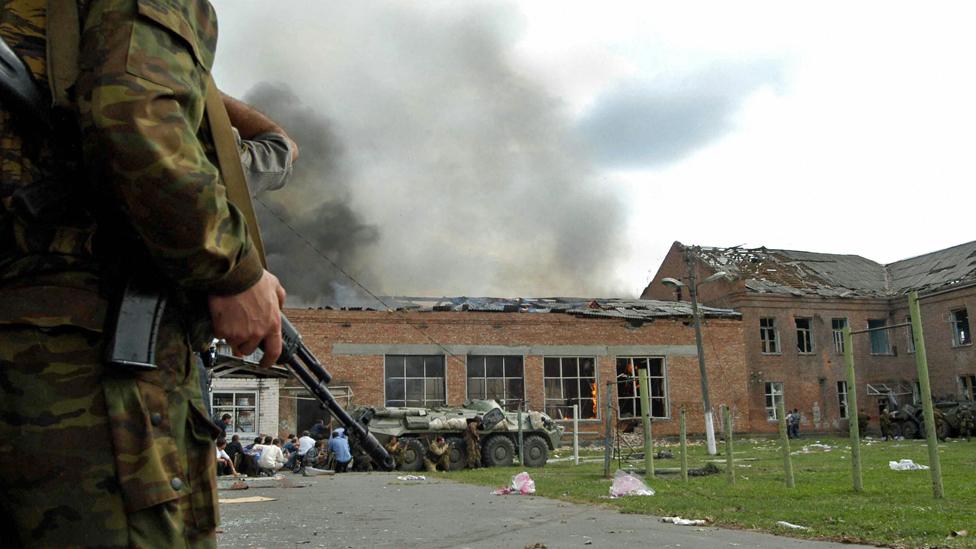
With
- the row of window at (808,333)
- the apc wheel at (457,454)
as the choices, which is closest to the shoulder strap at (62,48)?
the apc wheel at (457,454)

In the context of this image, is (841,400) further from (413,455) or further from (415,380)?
(413,455)

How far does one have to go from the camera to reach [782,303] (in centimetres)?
3900

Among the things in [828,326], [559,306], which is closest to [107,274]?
[559,306]

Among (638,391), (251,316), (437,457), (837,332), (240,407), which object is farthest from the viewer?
(837,332)

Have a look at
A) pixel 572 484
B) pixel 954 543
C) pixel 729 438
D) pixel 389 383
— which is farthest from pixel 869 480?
pixel 389 383

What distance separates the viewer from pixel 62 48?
154 cm

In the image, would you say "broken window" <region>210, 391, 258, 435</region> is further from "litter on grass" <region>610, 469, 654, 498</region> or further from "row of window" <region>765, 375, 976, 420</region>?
"row of window" <region>765, 375, 976, 420</region>

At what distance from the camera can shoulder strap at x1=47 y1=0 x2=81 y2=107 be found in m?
1.50

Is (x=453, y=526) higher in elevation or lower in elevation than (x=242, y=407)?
lower

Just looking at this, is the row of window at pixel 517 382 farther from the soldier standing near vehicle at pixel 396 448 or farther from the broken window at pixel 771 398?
the soldier standing near vehicle at pixel 396 448

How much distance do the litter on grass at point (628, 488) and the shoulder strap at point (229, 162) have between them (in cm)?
818

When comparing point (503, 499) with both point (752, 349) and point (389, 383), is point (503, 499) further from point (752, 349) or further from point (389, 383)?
point (752, 349)

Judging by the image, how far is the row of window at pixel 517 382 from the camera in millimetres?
29672

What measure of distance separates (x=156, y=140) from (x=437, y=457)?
58.8 feet
